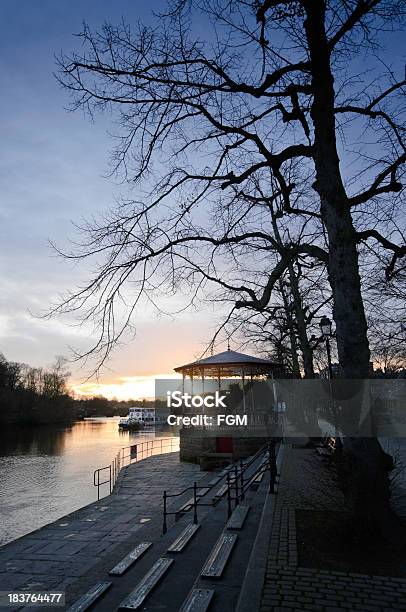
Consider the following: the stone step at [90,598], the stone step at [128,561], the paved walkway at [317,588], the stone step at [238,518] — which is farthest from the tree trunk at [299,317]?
the stone step at [90,598]

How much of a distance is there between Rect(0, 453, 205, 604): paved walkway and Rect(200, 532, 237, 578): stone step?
7.06 feet

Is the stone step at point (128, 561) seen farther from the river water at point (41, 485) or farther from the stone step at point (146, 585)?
the river water at point (41, 485)

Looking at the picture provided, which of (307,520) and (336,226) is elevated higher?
(336,226)

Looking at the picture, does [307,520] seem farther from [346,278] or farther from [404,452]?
[404,452]

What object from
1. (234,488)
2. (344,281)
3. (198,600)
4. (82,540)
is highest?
(344,281)

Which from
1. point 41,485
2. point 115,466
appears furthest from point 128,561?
point 115,466

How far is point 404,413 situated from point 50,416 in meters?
76.5

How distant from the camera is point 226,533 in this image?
755 centimetres

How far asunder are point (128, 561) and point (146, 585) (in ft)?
4.67

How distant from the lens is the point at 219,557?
627cm

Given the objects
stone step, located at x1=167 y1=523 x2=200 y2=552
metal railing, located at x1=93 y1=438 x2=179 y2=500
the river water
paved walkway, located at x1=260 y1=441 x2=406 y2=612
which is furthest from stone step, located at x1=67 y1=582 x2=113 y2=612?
metal railing, located at x1=93 y1=438 x2=179 y2=500

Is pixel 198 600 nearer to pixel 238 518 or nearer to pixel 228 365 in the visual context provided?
pixel 238 518

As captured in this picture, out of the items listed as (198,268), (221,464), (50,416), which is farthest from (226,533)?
(50,416)

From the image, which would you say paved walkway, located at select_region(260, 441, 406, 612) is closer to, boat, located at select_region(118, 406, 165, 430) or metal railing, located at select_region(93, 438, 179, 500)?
metal railing, located at select_region(93, 438, 179, 500)
